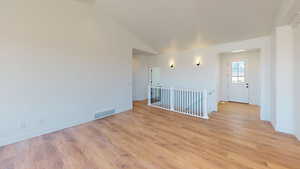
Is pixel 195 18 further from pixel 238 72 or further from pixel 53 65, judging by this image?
pixel 238 72

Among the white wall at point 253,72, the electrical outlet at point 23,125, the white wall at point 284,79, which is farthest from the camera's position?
the white wall at point 253,72

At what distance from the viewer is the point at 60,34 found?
351cm

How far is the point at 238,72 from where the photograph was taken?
6723 millimetres

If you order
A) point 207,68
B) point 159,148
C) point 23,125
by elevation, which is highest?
point 207,68

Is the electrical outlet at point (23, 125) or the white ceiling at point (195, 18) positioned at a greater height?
the white ceiling at point (195, 18)

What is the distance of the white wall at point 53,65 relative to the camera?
2842mm

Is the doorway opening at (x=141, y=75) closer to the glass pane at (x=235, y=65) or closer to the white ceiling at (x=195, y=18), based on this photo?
the white ceiling at (x=195, y=18)

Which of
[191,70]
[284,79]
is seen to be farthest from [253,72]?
[284,79]

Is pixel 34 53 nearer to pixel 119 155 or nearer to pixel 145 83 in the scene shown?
pixel 119 155

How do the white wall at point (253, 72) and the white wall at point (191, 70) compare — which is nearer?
the white wall at point (191, 70)

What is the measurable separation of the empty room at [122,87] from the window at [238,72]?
2.45 metres

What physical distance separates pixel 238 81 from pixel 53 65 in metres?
7.77

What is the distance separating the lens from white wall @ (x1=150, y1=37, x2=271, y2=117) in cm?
395

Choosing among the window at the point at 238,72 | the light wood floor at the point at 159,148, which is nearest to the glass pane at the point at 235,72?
the window at the point at 238,72
